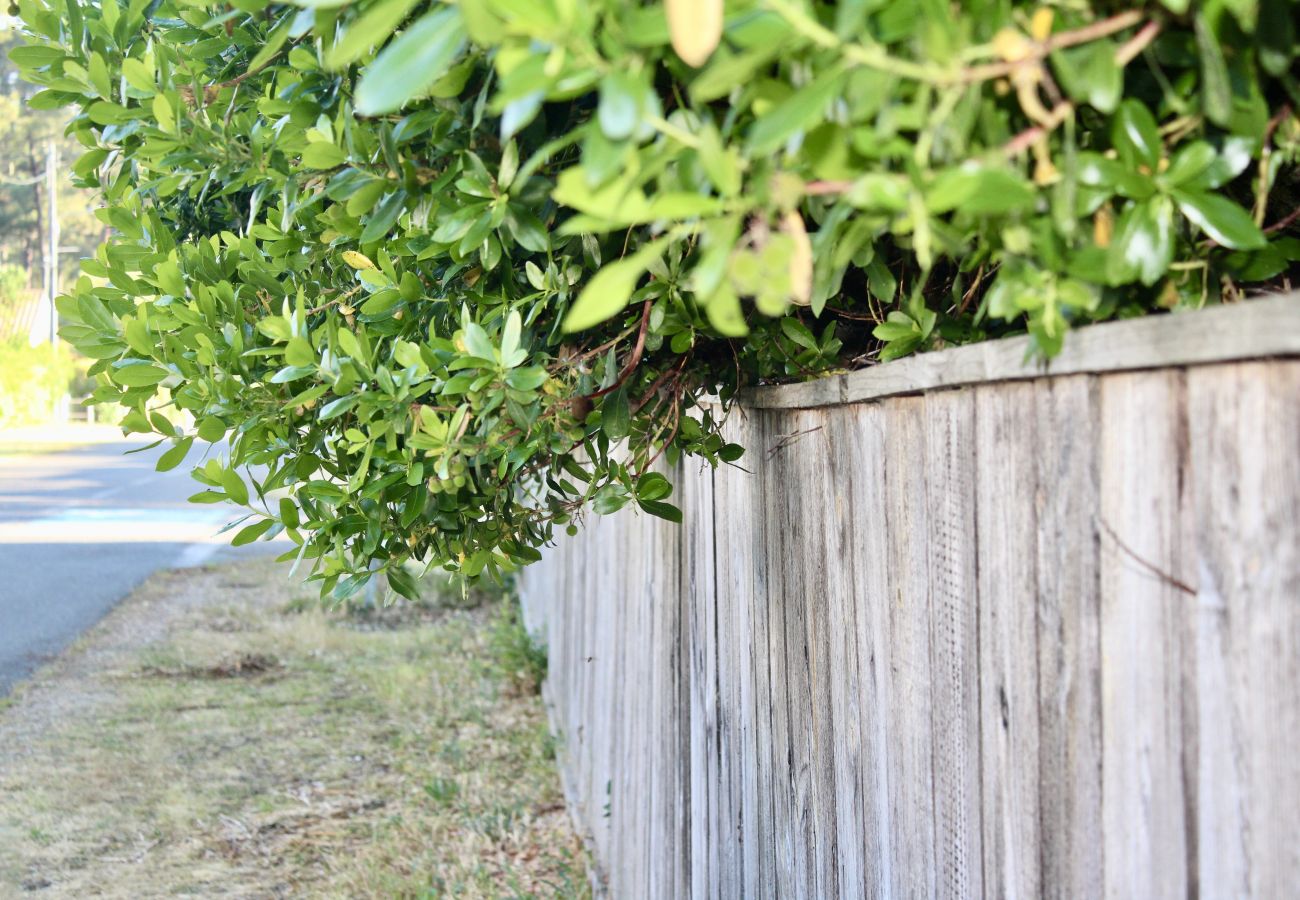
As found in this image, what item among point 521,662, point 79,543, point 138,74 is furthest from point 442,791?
point 79,543

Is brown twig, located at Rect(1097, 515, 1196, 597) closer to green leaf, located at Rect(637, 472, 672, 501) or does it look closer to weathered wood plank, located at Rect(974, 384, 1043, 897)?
weathered wood plank, located at Rect(974, 384, 1043, 897)

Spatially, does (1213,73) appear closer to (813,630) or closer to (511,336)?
(511,336)

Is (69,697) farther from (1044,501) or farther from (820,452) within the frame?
(1044,501)

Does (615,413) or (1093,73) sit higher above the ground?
(1093,73)

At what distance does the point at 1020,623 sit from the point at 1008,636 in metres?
0.04

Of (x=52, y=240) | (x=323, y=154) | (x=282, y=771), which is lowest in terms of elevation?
(x=282, y=771)

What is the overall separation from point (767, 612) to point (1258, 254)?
1.37 meters

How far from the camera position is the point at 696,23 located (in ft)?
2.41

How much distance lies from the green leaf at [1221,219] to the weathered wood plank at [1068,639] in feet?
0.71

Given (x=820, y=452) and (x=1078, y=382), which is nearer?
(x=1078, y=382)

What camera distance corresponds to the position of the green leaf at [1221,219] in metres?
0.96

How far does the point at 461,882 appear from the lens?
5.11 meters

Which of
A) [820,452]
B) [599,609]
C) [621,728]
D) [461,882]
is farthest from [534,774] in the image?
[820,452]

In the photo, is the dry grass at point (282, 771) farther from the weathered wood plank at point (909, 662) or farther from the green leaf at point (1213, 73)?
the green leaf at point (1213, 73)
